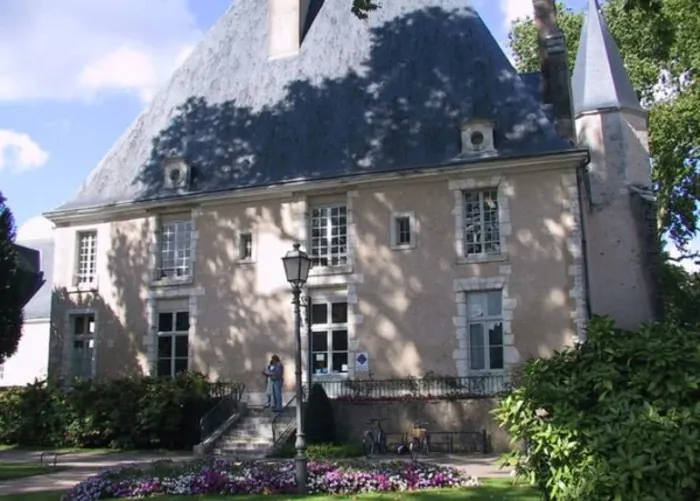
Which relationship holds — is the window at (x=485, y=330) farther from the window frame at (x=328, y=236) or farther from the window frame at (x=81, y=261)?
the window frame at (x=81, y=261)

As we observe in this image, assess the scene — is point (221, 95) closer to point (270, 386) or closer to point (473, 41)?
point (473, 41)

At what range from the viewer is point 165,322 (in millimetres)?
20359

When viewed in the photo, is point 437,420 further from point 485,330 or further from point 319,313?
point 319,313

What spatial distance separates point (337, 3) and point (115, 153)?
319 inches

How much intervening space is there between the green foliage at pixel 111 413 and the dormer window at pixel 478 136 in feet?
27.8

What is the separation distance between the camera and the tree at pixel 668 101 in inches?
1089

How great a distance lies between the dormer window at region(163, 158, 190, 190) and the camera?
67.9ft

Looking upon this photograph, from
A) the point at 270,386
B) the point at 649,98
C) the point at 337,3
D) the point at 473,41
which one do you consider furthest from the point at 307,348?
the point at 649,98

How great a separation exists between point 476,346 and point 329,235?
462 centimetres

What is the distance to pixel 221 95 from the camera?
22391mm

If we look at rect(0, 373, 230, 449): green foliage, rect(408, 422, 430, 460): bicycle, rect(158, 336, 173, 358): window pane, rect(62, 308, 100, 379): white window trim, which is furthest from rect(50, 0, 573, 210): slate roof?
rect(408, 422, 430, 460): bicycle

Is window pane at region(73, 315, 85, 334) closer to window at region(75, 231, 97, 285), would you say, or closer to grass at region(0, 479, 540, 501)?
window at region(75, 231, 97, 285)

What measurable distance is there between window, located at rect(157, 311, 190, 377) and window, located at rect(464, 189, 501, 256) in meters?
7.69

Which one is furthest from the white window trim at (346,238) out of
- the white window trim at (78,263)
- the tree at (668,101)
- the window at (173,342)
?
the tree at (668,101)
